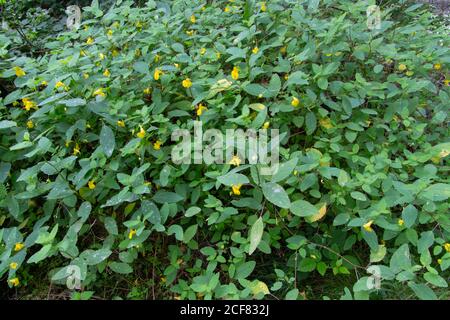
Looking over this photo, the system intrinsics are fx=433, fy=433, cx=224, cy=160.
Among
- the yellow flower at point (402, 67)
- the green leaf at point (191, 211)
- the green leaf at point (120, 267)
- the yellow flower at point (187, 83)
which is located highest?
the yellow flower at point (187, 83)

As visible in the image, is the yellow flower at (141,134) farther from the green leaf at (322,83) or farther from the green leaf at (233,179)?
the green leaf at (322,83)

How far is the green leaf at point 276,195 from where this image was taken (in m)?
1.49

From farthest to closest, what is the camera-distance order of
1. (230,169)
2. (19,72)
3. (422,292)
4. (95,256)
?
(19,72) < (230,169) < (95,256) < (422,292)

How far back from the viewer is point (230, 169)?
5.73ft

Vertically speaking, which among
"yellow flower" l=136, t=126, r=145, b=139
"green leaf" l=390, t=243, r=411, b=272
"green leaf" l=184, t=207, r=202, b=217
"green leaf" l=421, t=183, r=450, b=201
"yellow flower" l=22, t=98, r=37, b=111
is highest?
"yellow flower" l=22, t=98, r=37, b=111

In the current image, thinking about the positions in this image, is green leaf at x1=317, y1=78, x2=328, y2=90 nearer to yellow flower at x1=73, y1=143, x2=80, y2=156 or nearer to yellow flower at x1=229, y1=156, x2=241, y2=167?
yellow flower at x1=229, y1=156, x2=241, y2=167

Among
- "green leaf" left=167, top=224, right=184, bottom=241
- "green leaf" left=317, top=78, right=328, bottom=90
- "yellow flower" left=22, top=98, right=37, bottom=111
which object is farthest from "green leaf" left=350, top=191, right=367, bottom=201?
"yellow flower" left=22, top=98, right=37, bottom=111

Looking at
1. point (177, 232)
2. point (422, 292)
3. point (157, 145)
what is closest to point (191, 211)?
point (177, 232)

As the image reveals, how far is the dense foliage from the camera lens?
1.62m

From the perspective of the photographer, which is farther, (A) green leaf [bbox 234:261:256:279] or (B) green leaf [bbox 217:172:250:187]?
(A) green leaf [bbox 234:261:256:279]

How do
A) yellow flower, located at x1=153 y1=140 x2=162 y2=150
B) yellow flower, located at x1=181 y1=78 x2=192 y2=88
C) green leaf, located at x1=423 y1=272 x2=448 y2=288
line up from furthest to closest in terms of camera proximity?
yellow flower, located at x1=181 y1=78 x2=192 y2=88
yellow flower, located at x1=153 y1=140 x2=162 y2=150
green leaf, located at x1=423 y1=272 x2=448 y2=288

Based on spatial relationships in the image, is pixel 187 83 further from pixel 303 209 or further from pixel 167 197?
pixel 303 209

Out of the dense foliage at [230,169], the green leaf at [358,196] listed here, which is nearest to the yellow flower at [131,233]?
the dense foliage at [230,169]

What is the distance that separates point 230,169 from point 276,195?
11.6 inches
